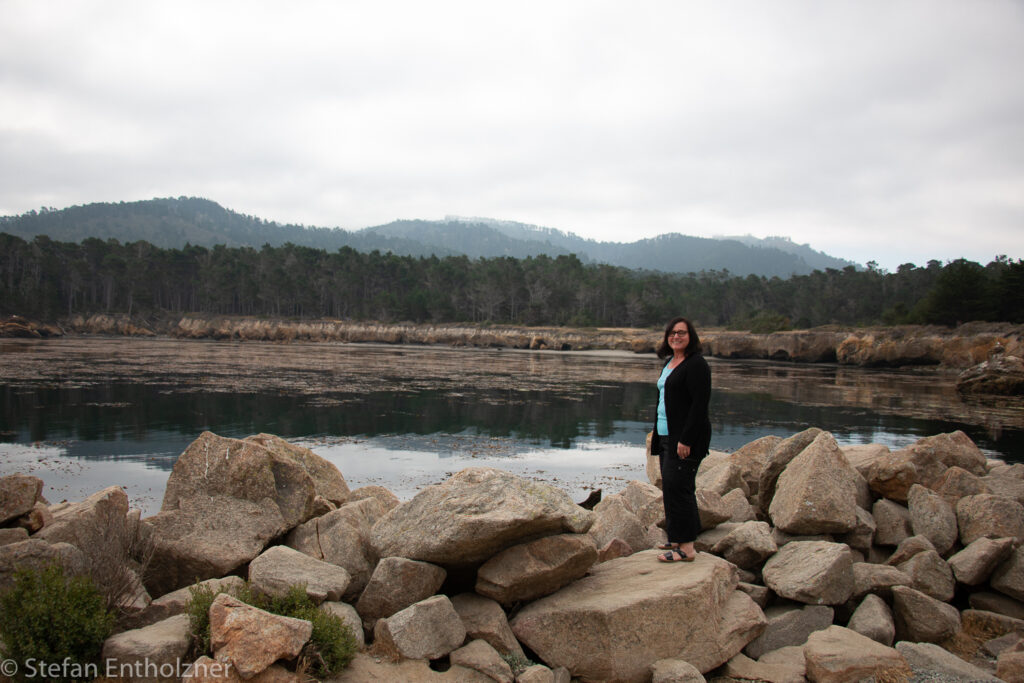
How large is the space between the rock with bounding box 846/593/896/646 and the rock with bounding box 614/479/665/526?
2427 millimetres

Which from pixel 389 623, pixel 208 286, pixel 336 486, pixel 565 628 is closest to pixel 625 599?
pixel 565 628

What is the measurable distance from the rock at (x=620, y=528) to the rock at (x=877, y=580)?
2.30 metres

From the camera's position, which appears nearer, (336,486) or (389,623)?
(389,623)

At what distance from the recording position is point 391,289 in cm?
12581

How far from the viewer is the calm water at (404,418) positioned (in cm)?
1427

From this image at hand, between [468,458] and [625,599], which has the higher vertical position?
[625,599]

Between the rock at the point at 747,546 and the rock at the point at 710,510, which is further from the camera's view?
the rock at the point at 710,510

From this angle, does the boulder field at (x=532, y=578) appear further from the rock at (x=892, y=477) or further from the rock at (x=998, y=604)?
the rock at (x=892, y=477)

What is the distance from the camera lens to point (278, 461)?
664 centimetres

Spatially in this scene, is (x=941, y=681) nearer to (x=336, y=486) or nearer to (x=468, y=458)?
(x=336, y=486)


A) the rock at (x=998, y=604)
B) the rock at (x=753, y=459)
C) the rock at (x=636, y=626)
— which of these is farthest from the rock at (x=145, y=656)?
the rock at (x=998, y=604)

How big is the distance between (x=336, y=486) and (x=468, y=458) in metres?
7.52

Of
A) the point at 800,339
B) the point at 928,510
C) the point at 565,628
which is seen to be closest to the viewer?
the point at 565,628

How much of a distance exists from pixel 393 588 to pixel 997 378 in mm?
41911
